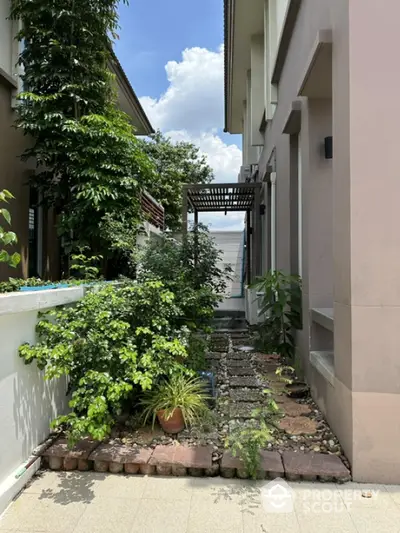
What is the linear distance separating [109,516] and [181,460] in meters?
0.62

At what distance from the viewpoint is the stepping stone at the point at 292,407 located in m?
3.51

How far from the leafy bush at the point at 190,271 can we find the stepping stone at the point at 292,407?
125 centimetres

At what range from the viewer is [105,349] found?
9.58ft

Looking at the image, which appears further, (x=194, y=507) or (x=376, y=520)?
(x=194, y=507)

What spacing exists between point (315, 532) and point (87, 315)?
215cm

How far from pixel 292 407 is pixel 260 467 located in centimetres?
120

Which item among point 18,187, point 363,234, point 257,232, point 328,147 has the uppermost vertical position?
point 18,187

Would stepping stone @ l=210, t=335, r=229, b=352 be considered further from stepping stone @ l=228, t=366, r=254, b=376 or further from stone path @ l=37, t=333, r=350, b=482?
stone path @ l=37, t=333, r=350, b=482

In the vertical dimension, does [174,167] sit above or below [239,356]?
above

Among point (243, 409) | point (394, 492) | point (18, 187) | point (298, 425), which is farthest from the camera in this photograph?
point (18, 187)

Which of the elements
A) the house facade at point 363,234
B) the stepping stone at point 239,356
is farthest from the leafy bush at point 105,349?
the stepping stone at point 239,356

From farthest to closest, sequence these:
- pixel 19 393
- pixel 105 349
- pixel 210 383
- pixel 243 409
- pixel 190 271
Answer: pixel 190 271 → pixel 210 383 → pixel 243 409 → pixel 105 349 → pixel 19 393

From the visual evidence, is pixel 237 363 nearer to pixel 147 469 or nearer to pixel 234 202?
pixel 147 469

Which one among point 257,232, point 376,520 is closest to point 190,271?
point 376,520
